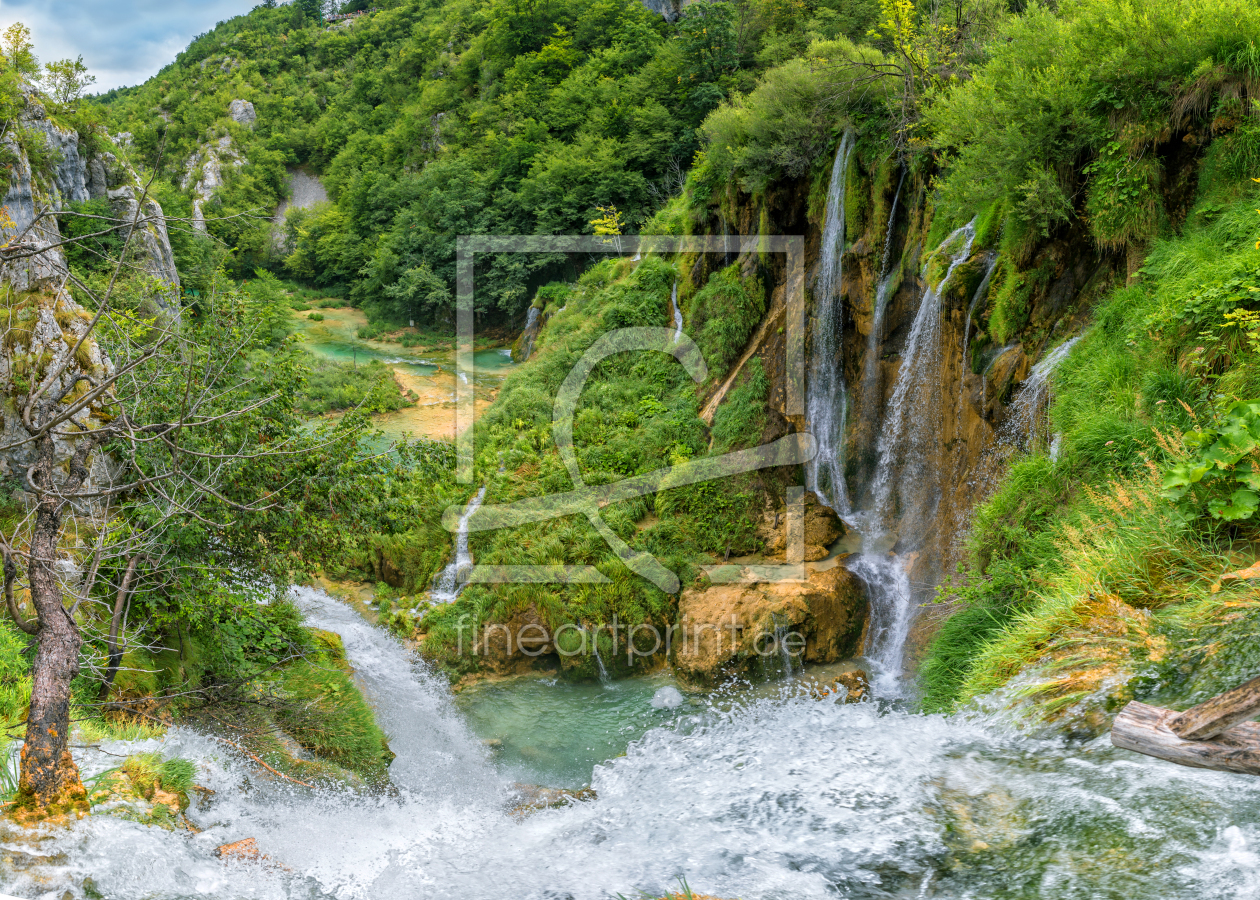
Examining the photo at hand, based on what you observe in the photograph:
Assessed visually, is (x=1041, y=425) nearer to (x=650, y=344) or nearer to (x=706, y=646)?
(x=706, y=646)

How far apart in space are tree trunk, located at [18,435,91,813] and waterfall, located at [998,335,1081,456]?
7.59 m

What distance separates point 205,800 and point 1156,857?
17.4 feet

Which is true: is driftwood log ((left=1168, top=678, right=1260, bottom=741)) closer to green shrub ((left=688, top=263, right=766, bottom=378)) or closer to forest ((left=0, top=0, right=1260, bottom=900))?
forest ((left=0, top=0, right=1260, bottom=900))

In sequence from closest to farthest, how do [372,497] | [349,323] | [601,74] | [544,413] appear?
[372,497]
[544,413]
[601,74]
[349,323]

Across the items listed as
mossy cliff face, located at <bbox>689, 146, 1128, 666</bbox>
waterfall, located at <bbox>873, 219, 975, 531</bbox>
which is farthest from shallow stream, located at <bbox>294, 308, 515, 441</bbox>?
waterfall, located at <bbox>873, 219, 975, 531</bbox>

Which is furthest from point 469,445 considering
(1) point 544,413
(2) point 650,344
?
(2) point 650,344

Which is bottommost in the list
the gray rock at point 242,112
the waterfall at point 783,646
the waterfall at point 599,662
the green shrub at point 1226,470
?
the waterfall at point 599,662

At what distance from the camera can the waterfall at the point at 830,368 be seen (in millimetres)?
11875

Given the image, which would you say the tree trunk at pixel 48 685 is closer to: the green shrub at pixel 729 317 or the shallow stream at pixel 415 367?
the green shrub at pixel 729 317

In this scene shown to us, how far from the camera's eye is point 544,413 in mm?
15180

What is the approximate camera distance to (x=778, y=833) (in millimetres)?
3758

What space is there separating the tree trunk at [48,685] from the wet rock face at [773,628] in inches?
289

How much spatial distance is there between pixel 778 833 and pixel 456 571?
9521 mm

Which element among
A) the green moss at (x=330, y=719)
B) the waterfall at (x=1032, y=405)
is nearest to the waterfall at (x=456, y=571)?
the green moss at (x=330, y=719)
